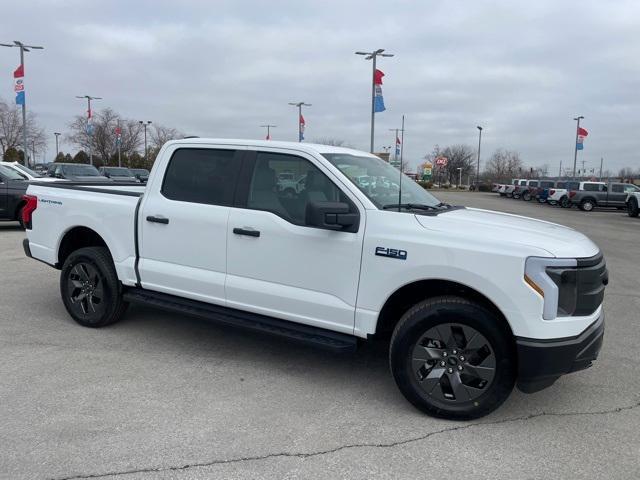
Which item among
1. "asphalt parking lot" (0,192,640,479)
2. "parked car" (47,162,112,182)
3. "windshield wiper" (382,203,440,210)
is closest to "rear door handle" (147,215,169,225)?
"asphalt parking lot" (0,192,640,479)

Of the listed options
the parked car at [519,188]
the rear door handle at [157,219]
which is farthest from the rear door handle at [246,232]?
the parked car at [519,188]

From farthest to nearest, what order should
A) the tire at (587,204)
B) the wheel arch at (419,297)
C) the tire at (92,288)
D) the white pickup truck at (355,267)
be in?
the tire at (587,204)
the tire at (92,288)
the wheel arch at (419,297)
the white pickup truck at (355,267)

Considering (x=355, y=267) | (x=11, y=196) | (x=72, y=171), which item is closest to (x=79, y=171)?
(x=72, y=171)

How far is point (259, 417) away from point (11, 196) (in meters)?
11.4

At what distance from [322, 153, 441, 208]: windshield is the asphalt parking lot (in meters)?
1.48

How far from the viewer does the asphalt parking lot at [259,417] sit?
311 centimetres

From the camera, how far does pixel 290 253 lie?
164 inches

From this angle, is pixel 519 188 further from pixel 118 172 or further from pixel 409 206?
pixel 409 206

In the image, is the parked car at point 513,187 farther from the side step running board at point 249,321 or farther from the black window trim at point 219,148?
the side step running board at point 249,321

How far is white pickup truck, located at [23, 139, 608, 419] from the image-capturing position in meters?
3.48

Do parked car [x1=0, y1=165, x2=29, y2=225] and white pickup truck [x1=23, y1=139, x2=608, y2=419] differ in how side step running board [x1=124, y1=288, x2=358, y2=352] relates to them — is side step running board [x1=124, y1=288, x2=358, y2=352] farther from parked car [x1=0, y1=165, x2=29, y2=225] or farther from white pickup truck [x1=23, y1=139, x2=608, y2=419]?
parked car [x1=0, y1=165, x2=29, y2=225]

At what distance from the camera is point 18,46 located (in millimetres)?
26578

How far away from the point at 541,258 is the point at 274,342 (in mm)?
2729

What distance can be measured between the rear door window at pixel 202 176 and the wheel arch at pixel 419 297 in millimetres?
1603
